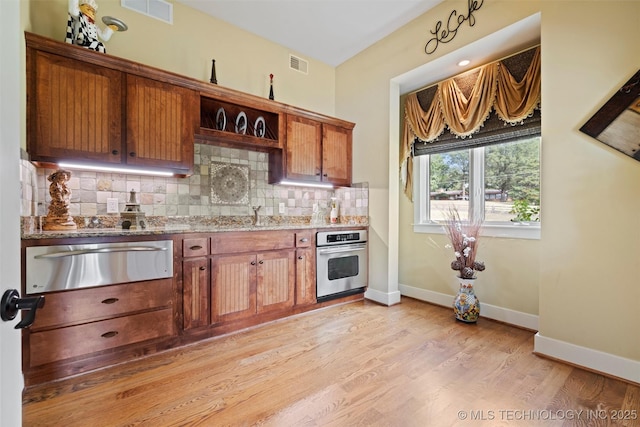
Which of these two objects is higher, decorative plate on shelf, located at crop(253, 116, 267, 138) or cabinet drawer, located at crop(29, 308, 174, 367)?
decorative plate on shelf, located at crop(253, 116, 267, 138)

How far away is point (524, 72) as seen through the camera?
258 cm

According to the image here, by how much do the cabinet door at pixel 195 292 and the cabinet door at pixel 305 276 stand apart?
906 millimetres

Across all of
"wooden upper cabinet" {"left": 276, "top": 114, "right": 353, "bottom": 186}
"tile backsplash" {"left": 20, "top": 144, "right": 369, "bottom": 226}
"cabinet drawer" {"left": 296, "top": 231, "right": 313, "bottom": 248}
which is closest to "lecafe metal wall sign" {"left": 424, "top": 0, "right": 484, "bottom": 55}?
"wooden upper cabinet" {"left": 276, "top": 114, "right": 353, "bottom": 186}

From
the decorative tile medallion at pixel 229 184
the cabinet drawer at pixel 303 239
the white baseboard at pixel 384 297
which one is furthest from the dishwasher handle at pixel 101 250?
the white baseboard at pixel 384 297

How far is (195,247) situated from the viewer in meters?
2.32

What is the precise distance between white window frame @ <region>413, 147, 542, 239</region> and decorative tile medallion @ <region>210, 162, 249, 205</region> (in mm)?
2012

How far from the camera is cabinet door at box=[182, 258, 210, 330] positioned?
227cm

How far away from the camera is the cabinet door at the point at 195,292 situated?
7.45ft

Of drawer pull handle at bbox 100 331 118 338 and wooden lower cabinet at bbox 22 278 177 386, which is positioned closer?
wooden lower cabinet at bbox 22 278 177 386

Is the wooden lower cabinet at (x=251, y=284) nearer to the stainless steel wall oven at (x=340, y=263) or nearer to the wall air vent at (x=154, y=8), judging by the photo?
the stainless steel wall oven at (x=340, y=263)

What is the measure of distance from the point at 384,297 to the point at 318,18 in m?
3.08

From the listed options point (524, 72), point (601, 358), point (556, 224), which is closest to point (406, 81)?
point (524, 72)

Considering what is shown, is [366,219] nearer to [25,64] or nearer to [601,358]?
[601,358]

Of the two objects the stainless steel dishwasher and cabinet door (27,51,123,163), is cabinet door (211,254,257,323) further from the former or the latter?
cabinet door (27,51,123,163)
